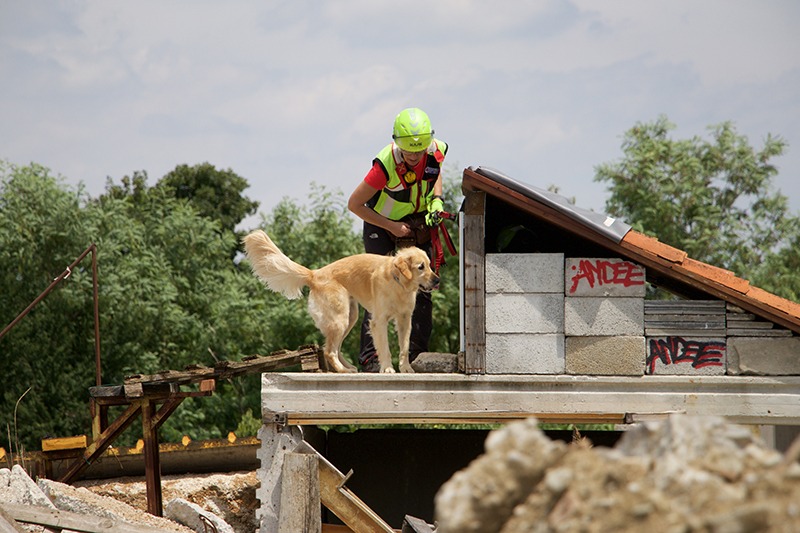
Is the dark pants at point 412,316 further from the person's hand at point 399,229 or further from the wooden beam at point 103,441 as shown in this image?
the wooden beam at point 103,441

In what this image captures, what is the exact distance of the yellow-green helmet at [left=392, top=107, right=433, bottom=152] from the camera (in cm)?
891

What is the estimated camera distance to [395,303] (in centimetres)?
895

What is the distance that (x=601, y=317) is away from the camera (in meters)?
8.70

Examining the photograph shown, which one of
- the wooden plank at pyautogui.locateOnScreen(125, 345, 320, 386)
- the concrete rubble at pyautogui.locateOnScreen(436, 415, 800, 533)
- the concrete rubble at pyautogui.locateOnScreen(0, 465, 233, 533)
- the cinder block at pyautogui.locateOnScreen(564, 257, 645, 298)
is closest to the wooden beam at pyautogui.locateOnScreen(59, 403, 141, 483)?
the wooden plank at pyautogui.locateOnScreen(125, 345, 320, 386)

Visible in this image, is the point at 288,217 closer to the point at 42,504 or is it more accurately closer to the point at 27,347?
the point at 27,347

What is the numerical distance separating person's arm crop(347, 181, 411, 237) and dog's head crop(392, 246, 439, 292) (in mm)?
654

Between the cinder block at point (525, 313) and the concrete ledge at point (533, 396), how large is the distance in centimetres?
42

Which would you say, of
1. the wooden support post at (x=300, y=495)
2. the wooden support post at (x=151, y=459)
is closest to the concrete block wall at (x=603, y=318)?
the wooden support post at (x=300, y=495)

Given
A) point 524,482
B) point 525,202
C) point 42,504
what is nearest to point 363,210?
point 525,202

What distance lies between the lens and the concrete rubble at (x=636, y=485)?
2.75 m

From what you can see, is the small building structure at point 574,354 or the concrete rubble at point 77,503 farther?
the concrete rubble at point 77,503

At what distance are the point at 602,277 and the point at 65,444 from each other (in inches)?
251

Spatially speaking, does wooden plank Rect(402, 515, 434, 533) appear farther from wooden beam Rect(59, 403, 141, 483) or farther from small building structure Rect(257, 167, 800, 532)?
wooden beam Rect(59, 403, 141, 483)

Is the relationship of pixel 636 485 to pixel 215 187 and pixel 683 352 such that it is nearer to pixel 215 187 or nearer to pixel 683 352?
pixel 683 352
